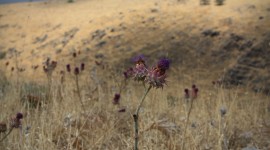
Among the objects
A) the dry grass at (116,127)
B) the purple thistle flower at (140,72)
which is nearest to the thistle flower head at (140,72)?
the purple thistle flower at (140,72)

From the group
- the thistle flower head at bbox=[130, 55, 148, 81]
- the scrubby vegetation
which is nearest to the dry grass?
the scrubby vegetation

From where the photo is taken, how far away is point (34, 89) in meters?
8.50

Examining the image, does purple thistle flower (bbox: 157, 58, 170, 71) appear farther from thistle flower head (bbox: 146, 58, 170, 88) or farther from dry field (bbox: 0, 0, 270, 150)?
dry field (bbox: 0, 0, 270, 150)

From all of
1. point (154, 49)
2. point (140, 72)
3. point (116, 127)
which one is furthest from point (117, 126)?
point (154, 49)

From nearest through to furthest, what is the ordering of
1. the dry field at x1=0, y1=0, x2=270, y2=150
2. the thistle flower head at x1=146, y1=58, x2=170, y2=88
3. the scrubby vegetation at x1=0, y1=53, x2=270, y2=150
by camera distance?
1. the thistle flower head at x1=146, y1=58, x2=170, y2=88
2. the scrubby vegetation at x1=0, y1=53, x2=270, y2=150
3. the dry field at x1=0, y1=0, x2=270, y2=150

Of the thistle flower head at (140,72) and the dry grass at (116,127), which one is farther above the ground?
the thistle flower head at (140,72)

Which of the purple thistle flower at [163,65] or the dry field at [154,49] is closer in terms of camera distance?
the purple thistle flower at [163,65]

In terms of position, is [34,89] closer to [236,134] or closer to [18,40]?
[236,134]

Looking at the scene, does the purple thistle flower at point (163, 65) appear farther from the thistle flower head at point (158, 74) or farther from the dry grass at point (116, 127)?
the dry grass at point (116, 127)

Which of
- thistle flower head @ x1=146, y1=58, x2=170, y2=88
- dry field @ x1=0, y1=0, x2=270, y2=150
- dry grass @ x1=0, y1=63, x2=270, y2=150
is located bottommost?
dry field @ x1=0, y1=0, x2=270, y2=150

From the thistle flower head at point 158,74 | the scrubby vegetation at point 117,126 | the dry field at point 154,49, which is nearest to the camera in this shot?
the thistle flower head at point 158,74

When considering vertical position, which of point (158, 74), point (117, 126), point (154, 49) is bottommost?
point (154, 49)

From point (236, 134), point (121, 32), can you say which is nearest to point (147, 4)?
point (121, 32)

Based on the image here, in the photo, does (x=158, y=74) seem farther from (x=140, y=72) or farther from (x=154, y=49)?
(x=154, y=49)
